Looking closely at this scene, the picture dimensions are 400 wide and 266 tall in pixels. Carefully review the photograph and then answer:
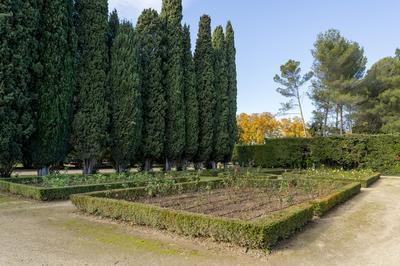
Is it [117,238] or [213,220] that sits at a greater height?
[213,220]

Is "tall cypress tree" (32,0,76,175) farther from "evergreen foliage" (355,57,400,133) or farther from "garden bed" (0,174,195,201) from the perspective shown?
"evergreen foliage" (355,57,400,133)

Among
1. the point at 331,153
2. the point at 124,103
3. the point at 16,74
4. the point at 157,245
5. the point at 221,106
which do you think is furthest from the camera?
the point at 221,106

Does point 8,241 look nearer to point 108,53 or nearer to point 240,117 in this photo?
point 108,53

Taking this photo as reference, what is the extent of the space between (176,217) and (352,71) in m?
30.4

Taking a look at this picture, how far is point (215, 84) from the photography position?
2381cm

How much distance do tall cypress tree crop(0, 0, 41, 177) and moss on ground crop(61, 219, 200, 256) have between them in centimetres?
704

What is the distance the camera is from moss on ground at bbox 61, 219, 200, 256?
5.01m

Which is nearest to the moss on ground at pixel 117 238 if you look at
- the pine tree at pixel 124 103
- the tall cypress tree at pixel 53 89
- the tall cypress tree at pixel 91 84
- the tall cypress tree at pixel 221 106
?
the tall cypress tree at pixel 53 89

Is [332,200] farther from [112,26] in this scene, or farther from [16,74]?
[112,26]

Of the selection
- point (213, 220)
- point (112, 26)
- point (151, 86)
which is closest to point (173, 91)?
point (151, 86)

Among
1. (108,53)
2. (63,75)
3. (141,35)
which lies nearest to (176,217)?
(63,75)

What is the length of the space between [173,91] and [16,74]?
902cm

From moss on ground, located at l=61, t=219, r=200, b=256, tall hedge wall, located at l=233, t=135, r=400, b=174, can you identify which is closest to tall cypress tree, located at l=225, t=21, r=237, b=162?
tall hedge wall, located at l=233, t=135, r=400, b=174

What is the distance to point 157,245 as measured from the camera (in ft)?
17.3
